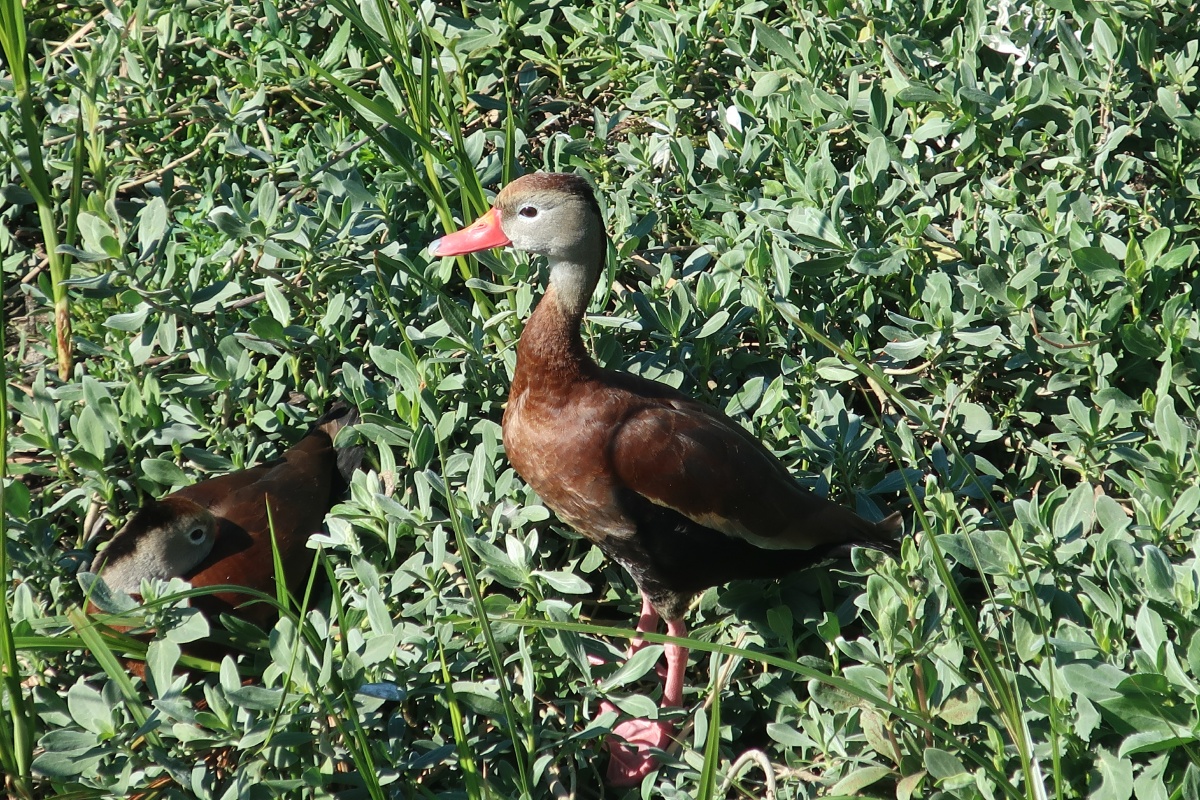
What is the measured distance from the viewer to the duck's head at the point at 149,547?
288 cm

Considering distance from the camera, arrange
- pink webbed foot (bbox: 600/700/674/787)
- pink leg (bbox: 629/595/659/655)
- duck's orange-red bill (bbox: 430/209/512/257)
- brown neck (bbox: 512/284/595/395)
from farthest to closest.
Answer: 1. pink leg (bbox: 629/595/659/655)
2. duck's orange-red bill (bbox: 430/209/512/257)
3. brown neck (bbox: 512/284/595/395)
4. pink webbed foot (bbox: 600/700/674/787)

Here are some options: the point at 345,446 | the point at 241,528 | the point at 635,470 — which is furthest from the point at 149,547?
the point at 635,470

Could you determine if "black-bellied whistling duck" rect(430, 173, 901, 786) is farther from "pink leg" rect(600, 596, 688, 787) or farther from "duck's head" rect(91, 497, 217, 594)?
"duck's head" rect(91, 497, 217, 594)

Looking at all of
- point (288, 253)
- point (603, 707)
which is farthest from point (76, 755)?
point (288, 253)

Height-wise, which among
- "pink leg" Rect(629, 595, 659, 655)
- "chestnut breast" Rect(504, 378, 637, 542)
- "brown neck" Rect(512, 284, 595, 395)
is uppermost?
"brown neck" Rect(512, 284, 595, 395)

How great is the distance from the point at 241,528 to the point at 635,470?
1146mm

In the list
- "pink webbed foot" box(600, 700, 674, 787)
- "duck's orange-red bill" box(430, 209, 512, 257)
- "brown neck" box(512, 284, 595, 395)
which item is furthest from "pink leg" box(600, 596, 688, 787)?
"duck's orange-red bill" box(430, 209, 512, 257)

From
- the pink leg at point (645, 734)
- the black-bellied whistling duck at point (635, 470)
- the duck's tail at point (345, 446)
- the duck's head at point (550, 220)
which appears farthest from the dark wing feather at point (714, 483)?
the duck's tail at point (345, 446)

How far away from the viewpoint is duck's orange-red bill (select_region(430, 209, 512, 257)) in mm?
3162

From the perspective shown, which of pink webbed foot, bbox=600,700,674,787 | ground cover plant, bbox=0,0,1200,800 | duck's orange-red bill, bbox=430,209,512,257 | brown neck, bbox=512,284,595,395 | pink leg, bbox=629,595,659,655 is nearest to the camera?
ground cover plant, bbox=0,0,1200,800

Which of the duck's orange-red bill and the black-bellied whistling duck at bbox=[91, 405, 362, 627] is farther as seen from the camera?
the duck's orange-red bill

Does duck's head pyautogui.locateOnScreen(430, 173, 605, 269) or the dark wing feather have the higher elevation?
duck's head pyautogui.locateOnScreen(430, 173, 605, 269)

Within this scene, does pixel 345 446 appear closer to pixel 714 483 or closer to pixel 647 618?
pixel 647 618

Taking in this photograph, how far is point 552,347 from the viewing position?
3.04 m
